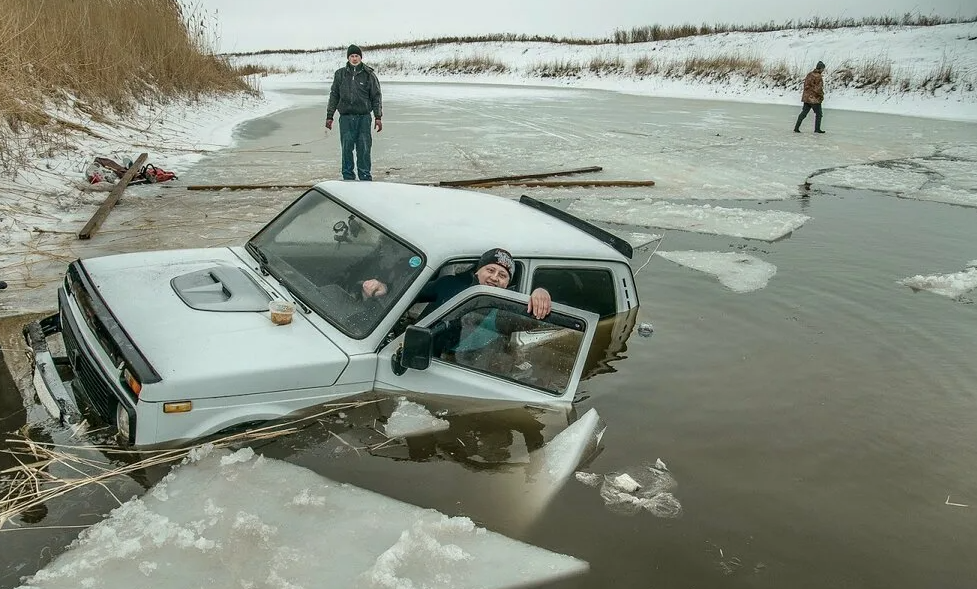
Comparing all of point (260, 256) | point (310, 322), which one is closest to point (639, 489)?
point (310, 322)

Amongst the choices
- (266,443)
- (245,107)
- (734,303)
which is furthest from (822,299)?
(245,107)

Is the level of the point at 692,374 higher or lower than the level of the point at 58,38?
lower

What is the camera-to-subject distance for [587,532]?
3.63 m

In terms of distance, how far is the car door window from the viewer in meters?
4.09

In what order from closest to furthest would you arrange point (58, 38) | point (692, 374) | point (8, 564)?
point (8, 564) → point (692, 374) → point (58, 38)

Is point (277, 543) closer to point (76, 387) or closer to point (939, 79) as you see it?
point (76, 387)

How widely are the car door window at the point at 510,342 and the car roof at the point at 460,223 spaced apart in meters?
0.42

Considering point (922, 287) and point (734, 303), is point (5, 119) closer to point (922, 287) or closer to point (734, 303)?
point (734, 303)

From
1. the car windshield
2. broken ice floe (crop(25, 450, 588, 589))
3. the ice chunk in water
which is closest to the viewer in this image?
broken ice floe (crop(25, 450, 588, 589))

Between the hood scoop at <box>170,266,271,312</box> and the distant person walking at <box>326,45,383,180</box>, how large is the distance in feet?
20.8

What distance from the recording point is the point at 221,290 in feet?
14.6

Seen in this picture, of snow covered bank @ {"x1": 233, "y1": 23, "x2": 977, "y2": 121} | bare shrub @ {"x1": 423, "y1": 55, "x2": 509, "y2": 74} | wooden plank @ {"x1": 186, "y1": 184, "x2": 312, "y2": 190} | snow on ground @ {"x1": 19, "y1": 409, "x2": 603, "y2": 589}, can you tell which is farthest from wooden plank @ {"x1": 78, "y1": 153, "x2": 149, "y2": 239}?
bare shrub @ {"x1": 423, "y1": 55, "x2": 509, "y2": 74}

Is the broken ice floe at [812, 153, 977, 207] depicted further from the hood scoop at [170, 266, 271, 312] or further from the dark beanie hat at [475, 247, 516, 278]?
the hood scoop at [170, 266, 271, 312]

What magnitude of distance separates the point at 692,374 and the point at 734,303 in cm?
173
